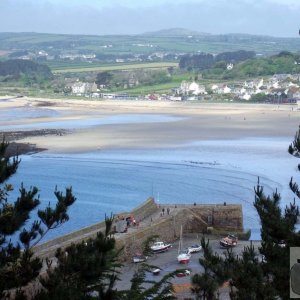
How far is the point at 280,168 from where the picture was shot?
29125 mm

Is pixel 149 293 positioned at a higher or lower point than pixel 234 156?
higher

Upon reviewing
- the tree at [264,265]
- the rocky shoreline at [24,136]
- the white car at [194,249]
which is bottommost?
the rocky shoreline at [24,136]

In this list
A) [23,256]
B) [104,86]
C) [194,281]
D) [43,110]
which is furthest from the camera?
[104,86]

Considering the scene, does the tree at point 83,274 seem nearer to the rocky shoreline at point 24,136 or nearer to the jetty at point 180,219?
the jetty at point 180,219

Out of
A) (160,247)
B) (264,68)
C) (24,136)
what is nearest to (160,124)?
(24,136)

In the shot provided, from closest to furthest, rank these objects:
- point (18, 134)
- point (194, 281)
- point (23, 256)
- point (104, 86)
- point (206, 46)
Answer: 1. point (23, 256)
2. point (194, 281)
3. point (18, 134)
4. point (104, 86)
5. point (206, 46)

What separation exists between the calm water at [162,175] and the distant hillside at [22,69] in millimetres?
62740

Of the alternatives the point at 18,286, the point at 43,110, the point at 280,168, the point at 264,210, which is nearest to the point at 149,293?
the point at 18,286

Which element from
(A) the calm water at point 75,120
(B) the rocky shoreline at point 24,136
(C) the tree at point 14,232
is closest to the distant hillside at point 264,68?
(A) the calm water at point 75,120

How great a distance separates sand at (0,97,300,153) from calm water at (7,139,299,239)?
8.33 feet

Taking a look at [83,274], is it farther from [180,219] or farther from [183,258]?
[180,219]

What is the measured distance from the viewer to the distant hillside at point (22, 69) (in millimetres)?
96562

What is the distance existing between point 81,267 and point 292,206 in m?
2.95

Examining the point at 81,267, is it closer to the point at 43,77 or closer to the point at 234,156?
the point at 234,156
